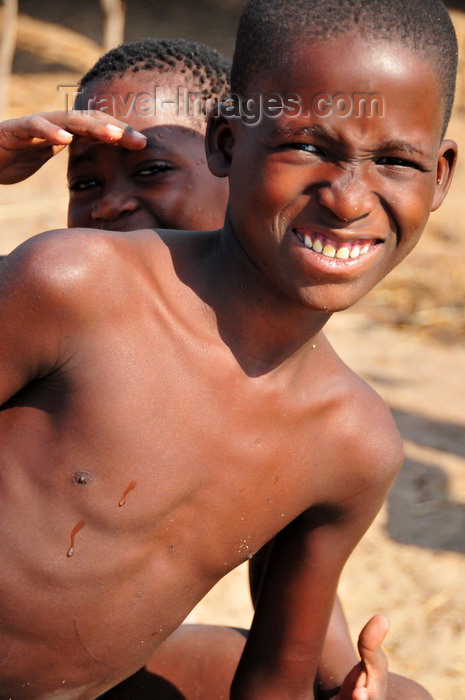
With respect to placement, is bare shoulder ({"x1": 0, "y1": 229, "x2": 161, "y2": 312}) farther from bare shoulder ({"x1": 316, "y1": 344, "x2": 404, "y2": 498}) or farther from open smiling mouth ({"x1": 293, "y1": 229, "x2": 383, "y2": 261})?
bare shoulder ({"x1": 316, "y1": 344, "x2": 404, "y2": 498})

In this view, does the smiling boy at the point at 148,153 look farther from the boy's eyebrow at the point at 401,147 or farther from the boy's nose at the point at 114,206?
the boy's eyebrow at the point at 401,147

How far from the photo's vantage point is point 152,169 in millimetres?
2410

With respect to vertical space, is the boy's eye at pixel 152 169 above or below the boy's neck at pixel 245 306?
below

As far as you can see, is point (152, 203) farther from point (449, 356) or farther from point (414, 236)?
point (449, 356)

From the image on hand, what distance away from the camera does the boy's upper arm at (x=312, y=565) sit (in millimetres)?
2088

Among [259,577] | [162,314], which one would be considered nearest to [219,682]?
[259,577]

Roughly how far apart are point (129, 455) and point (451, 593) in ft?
7.62

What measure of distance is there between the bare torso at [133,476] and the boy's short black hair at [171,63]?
0.81 m

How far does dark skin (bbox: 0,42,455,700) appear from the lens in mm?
1719

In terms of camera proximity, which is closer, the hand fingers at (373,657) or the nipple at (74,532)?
the nipple at (74,532)

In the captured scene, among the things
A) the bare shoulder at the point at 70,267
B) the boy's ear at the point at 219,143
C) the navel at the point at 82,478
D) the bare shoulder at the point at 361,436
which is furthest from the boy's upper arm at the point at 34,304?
the bare shoulder at the point at 361,436

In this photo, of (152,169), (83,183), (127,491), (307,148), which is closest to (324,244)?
(307,148)

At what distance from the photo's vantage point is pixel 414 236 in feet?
6.07

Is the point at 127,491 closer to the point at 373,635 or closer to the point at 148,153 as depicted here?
the point at 373,635
